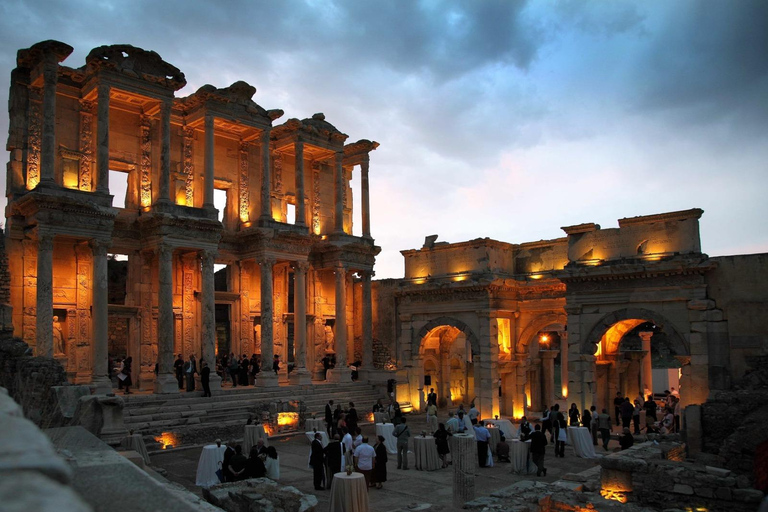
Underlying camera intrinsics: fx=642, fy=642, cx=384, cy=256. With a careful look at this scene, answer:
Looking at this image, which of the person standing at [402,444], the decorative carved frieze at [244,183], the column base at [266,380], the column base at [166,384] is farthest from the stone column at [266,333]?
the person standing at [402,444]

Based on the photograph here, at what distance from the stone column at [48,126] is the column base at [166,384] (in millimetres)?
7329

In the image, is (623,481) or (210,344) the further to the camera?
(210,344)

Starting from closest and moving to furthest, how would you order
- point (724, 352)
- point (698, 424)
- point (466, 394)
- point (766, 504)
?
1. point (766, 504)
2. point (698, 424)
3. point (724, 352)
4. point (466, 394)

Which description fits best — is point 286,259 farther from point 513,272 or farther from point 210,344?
point 513,272

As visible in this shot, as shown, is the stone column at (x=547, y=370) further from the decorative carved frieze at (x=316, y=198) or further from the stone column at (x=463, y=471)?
the stone column at (x=463, y=471)

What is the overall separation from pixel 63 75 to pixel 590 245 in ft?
65.0

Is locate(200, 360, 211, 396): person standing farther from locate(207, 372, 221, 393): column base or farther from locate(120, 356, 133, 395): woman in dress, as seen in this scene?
locate(120, 356, 133, 395): woman in dress

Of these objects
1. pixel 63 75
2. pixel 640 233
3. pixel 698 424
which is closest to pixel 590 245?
pixel 640 233

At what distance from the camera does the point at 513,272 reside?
1080 inches

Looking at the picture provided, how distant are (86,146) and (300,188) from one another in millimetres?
8637

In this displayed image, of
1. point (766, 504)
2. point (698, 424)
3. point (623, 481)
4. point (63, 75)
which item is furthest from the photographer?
point (63, 75)

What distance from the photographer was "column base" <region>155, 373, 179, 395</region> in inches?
860

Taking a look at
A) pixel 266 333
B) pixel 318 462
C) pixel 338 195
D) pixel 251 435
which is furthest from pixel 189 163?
pixel 318 462

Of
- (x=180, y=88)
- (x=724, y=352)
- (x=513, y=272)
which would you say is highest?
(x=180, y=88)
